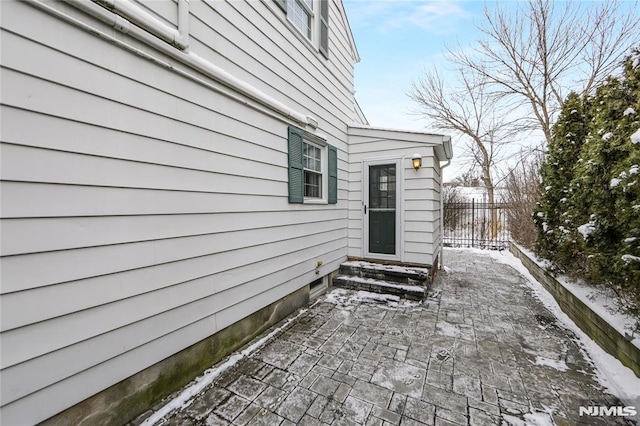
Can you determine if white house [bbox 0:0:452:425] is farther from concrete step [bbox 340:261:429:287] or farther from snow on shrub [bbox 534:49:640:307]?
snow on shrub [bbox 534:49:640:307]

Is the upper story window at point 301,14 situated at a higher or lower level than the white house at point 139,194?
higher

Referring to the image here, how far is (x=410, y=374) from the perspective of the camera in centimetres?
229

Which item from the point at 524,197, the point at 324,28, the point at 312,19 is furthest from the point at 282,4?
the point at 524,197

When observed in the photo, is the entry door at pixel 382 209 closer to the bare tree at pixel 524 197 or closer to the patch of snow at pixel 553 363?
the patch of snow at pixel 553 363

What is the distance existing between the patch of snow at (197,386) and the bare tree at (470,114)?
488 inches

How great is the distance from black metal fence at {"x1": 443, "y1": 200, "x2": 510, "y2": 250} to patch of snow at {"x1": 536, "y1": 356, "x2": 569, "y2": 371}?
685cm

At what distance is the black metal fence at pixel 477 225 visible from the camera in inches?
349

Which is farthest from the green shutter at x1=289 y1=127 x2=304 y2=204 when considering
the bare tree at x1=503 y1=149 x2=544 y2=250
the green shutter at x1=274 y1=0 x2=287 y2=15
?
the bare tree at x1=503 y1=149 x2=544 y2=250

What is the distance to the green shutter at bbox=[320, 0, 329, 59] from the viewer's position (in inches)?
169

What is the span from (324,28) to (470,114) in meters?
10.7

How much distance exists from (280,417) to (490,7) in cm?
1280

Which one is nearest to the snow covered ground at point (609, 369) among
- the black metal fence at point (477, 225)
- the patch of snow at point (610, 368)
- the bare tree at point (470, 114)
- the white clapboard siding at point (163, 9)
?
the patch of snow at point (610, 368)

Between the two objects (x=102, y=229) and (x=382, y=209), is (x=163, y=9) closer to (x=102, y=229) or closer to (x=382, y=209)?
(x=102, y=229)

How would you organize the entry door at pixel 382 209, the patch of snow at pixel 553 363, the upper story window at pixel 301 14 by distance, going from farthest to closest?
the entry door at pixel 382 209
the upper story window at pixel 301 14
the patch of snow at pixel 553 363
